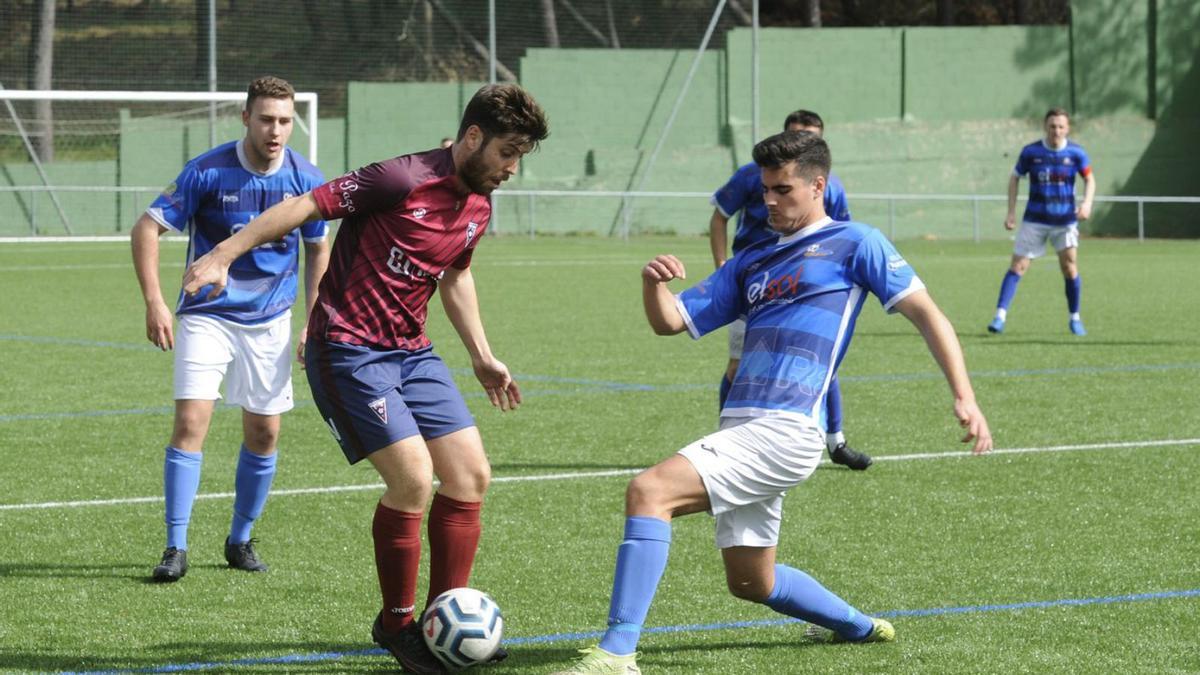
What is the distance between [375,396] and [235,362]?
1.70 m

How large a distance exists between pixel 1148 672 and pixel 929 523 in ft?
7.46

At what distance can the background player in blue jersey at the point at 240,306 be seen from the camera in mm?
6176

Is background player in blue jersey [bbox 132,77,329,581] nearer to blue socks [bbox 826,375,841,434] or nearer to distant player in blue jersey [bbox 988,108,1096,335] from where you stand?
blue socks [bbox 826,375,841,434]

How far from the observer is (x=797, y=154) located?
4.79m

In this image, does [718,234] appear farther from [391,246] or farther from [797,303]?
[391,246]

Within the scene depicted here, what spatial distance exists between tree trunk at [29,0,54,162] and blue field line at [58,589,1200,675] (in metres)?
27.6

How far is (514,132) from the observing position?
472 centimetres

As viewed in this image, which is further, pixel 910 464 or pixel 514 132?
pixel 910 464

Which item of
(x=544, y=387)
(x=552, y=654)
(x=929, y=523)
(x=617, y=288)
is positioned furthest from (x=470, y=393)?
(x=617, y=288)

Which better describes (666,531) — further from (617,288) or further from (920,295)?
(617,288)

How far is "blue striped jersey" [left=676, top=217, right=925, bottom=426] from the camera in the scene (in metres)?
4.79

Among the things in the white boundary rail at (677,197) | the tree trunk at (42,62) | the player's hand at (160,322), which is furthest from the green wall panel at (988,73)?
the player's hand at (160,322)


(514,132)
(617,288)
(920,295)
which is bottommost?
(617,288)

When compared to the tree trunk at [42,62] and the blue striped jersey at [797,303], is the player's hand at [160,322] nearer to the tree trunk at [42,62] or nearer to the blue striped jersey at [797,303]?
the blue striped jersey at [797,303]
